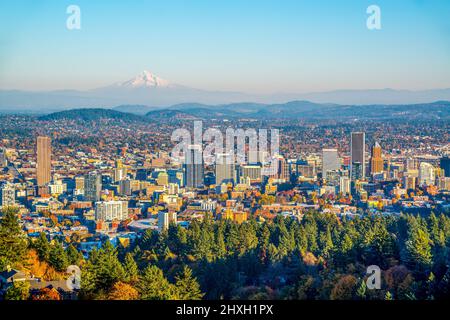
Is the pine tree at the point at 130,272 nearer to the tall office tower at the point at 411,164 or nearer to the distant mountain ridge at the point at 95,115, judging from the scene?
the tall office tower at the point at 411,164

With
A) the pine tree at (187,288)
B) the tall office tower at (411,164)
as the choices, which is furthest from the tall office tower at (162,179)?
the pine tree at (187,288)

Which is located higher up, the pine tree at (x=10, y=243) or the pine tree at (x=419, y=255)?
the pine tree at (x=10, y=243)

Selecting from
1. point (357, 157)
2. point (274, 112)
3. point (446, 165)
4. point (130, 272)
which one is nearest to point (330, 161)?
point (357, 157)

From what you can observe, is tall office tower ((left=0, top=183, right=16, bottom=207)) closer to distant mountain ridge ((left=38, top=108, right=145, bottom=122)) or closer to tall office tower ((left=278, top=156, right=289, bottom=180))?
tall office tower ((left=278, top=156, right=289, bottom=180))
